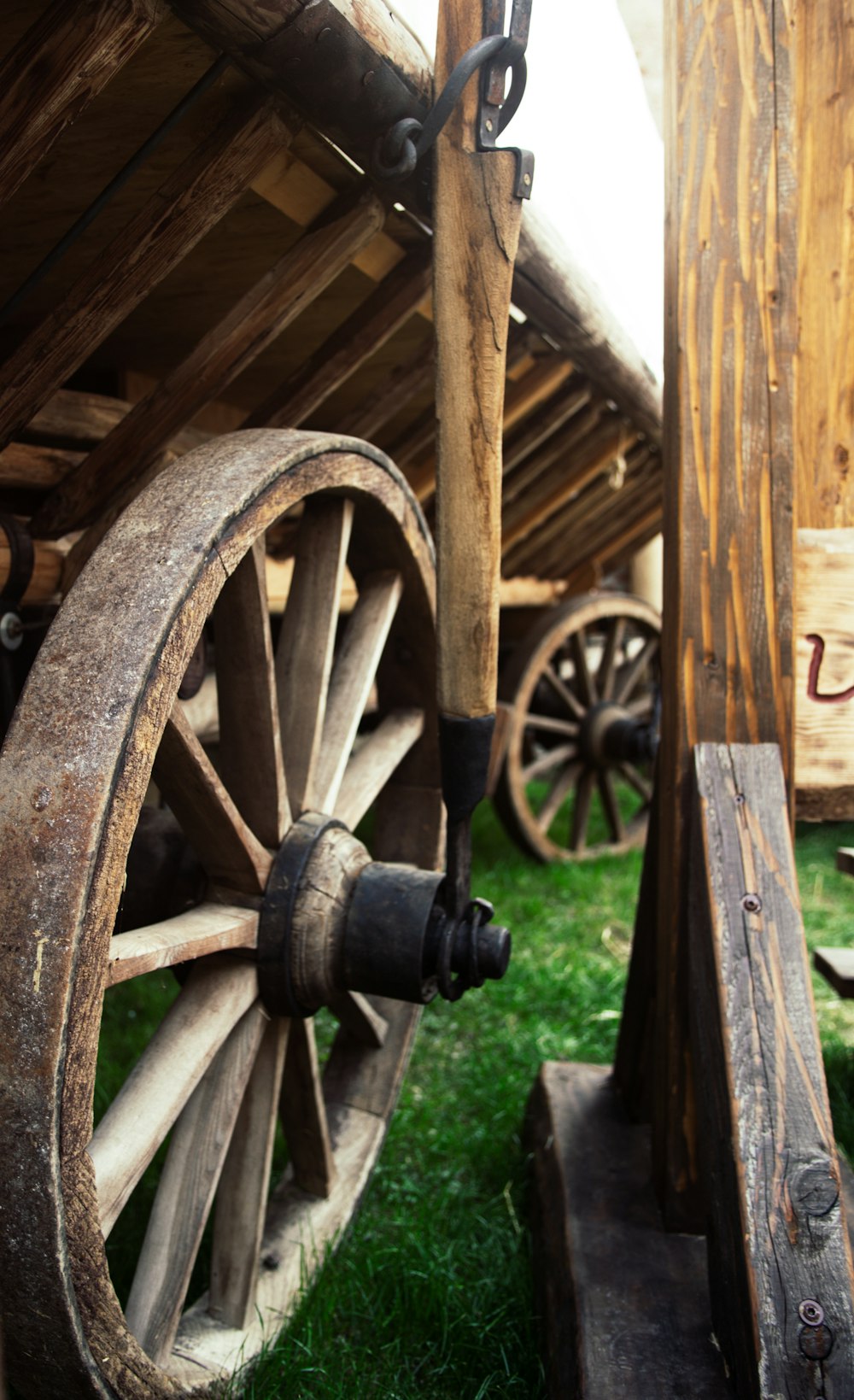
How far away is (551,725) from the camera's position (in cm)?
459

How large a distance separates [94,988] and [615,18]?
6.88 feet

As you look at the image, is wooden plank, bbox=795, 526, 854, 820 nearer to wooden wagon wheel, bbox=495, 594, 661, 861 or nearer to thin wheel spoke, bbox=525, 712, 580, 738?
wooden wagon wheel, bbox=495, 594, 661, 861

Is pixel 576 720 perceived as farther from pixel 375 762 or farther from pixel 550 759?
pixel 375 762

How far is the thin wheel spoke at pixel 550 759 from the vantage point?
14.6 feet

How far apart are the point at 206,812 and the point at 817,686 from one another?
3.03ft

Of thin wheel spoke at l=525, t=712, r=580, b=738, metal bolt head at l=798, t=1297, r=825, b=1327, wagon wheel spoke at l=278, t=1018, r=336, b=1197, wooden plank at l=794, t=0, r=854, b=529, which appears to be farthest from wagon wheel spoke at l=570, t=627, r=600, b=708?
Answer: metal bolt head at l=798, t=1297, r=825, b=1327

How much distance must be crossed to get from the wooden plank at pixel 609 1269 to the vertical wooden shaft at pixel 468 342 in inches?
36.1

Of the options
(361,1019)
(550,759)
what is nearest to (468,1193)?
(361,1019)

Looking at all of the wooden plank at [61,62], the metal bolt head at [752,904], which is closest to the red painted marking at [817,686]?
the metal bolt head at [752,904]

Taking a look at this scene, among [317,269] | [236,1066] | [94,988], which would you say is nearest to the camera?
[94,988]

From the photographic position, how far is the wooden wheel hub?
1.55 metres

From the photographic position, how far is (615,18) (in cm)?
214

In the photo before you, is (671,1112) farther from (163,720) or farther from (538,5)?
(538,5)

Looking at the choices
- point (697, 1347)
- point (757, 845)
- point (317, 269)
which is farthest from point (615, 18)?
point (697, 1347)
